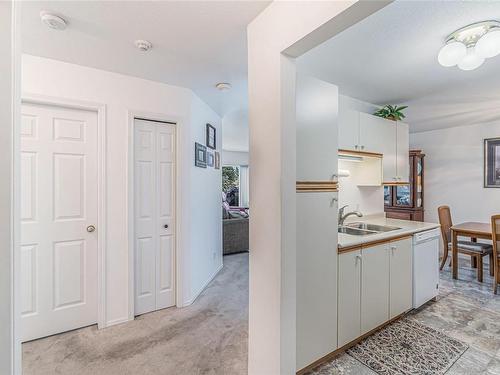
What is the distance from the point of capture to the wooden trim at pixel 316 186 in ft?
5.63

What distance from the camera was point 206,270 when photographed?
10.9ft

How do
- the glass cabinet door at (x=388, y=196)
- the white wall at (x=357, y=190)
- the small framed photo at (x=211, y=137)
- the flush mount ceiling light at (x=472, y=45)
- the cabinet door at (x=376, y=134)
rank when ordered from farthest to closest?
the glass cabinet door at (x=388, y=196)
the small framed photo at (x=211, y=137)
the white wall at (x=357, y=190)
the cabinet door at (x=376, y=134)
the flush mount ceiling light at (x=472, y=45)

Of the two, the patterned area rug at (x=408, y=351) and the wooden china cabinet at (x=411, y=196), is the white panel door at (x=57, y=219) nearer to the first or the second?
the patterned area rug at (x=408, y=351)

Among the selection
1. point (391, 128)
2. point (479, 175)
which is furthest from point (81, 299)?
point (479, 175)

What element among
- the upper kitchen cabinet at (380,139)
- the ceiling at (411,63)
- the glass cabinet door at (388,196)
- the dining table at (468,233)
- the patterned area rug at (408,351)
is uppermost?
the ceiling at (411,63)

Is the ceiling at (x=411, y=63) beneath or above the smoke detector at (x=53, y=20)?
above

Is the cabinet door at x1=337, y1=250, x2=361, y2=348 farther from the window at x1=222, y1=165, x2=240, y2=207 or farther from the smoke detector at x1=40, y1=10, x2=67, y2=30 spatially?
the window at x1=222, y1=165, x2=240, y2=207

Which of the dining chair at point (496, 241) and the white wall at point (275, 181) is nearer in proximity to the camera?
the white wall at point (275, 181)

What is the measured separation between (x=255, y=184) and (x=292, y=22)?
903mm

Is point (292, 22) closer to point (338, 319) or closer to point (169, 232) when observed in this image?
point (338, 319)

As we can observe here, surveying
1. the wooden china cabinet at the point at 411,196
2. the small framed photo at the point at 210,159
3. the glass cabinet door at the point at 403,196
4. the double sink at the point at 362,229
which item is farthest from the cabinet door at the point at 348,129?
the glass cabinet door at the point at 403,196

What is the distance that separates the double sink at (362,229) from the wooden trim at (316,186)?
888 mm

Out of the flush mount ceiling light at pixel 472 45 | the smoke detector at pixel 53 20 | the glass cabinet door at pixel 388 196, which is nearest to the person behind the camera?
the smoke detector at pixel 53 20

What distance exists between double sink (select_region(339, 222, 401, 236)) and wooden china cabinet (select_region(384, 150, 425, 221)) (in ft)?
7.20
